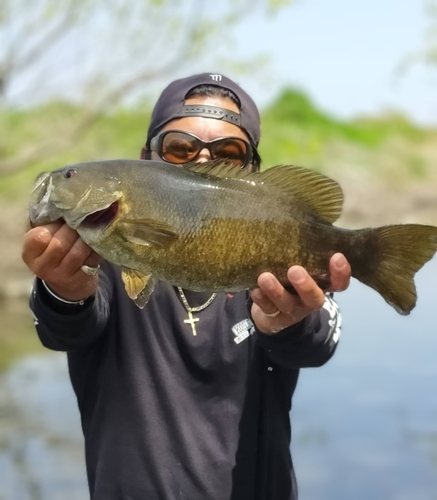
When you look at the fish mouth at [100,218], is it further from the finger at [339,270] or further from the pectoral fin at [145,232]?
the finger at [339,270]

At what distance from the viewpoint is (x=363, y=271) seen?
2693 mm

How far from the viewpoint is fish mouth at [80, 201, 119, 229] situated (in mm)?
2561

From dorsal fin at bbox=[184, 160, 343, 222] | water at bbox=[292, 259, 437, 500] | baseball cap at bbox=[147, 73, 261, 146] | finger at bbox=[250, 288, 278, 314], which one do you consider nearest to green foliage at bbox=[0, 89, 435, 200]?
water at bbox=[292, 259, 437, 500]

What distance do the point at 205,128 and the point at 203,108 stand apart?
10cm

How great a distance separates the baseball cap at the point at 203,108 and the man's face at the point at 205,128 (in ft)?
0.06

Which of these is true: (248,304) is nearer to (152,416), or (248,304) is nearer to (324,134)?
(152,416)

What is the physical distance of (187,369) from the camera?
298cm

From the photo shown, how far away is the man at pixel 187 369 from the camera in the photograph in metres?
2.83

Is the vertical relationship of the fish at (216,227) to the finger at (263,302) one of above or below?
above

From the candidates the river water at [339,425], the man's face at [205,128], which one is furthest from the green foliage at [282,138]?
the man's face at [205,128]

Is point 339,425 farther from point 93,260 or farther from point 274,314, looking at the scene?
point 93,260

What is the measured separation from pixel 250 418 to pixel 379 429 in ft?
22.5

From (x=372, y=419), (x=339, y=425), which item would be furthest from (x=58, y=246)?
(x=372, y=419)

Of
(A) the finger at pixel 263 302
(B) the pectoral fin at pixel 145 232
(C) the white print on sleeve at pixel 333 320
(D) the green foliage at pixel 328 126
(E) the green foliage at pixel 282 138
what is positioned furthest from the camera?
(D) the green foliage at pixel 328 126
